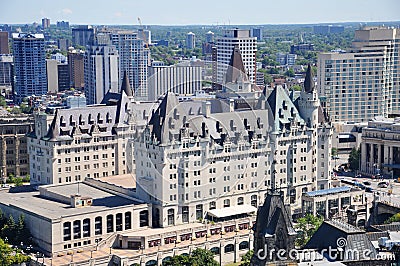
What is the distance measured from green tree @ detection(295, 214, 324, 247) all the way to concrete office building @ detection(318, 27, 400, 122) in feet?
212

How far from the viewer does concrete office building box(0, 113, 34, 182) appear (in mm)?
115750

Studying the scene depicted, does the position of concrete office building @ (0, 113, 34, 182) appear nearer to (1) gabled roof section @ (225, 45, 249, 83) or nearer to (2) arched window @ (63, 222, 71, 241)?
(1) gabled roof section @ (225, 45, 249, 83)

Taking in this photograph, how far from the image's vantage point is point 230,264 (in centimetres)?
8106

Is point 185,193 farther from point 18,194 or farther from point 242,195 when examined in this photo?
point 18,194

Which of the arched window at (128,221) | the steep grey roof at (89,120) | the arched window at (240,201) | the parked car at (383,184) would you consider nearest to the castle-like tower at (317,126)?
the parked car at (383,184)

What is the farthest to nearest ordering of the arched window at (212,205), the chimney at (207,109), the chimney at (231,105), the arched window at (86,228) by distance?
1. the chimney at (231,105)
2. the chimney at (207,109)
3. the arched window at (212,205)
4. the arched window at (86,228)

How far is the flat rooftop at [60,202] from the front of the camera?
273 feet

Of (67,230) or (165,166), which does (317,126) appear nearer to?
(165,166)

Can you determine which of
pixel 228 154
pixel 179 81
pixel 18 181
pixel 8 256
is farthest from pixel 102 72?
pixel 8 256

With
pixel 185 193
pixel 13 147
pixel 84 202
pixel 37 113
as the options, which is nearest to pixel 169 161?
pixel 185 193

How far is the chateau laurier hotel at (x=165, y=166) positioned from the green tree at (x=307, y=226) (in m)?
5.73

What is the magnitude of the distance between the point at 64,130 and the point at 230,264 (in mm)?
29970

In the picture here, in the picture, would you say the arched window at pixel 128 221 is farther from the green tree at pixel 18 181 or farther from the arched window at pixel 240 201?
the green tree at pixel 18 181

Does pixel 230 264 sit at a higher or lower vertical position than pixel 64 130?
lower
